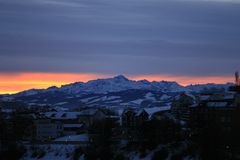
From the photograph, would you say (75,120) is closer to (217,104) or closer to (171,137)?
(171,137)

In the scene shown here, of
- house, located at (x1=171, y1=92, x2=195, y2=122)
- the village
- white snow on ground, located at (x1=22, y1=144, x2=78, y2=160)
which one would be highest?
house, located at (x1=171, y1=92, x2=195, y2=122)

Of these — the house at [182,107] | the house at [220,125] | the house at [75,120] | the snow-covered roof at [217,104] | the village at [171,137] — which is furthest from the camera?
the house at [75,120]

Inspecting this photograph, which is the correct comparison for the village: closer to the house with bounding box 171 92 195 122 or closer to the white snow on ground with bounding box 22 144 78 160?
the white snow on ground with bounding box 22 144 78 160

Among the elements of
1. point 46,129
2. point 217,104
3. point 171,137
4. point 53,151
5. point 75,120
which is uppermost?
point 217,104

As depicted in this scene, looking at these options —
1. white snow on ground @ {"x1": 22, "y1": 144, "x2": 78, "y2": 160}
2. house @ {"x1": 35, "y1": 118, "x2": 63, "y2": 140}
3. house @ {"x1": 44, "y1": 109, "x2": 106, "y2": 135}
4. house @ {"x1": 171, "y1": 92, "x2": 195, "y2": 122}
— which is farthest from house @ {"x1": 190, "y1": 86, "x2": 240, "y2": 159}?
house @ {"x1": 35, "y1": 118, "x2": 63, "y2": 140}

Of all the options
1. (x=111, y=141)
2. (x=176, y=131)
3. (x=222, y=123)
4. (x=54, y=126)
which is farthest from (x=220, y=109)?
(x=54, y=126)

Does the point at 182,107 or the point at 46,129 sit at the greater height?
the point at 182,107

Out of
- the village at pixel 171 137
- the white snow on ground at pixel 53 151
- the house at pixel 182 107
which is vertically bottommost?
the white snow on ground at pixel 53 151

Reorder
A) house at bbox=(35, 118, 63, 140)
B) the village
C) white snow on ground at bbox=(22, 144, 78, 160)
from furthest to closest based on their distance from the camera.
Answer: house at bbox=(35, 118, 63, 140)
white snow on ground at bbox=(22, 144, 78, 160)
the village

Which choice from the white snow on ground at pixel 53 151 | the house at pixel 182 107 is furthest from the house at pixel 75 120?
the white snow on ground at pixel 53 151

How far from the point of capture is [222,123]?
74438 millimetres

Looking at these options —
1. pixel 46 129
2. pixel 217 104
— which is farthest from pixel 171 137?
pixel 46 129

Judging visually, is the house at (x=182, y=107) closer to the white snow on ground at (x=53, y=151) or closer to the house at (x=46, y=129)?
the house at (x=46, y=129)

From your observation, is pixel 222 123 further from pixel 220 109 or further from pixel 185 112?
pixel 185 112
